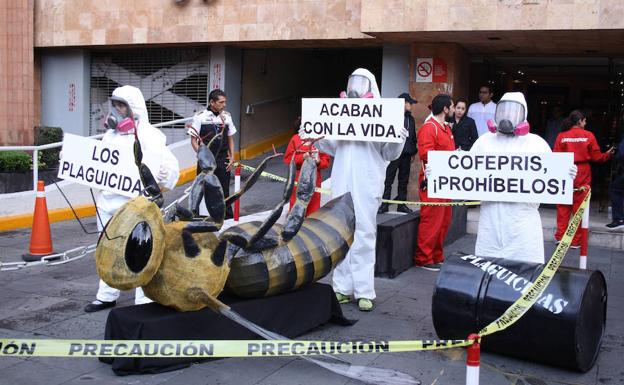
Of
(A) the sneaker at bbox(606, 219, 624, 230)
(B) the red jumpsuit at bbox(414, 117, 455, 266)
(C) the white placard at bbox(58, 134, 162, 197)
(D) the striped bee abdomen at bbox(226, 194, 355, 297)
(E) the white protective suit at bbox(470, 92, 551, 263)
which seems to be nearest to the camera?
(D) the striped bee abdomen at bbox(226, 194, 355, 297)

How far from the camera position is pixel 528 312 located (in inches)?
187

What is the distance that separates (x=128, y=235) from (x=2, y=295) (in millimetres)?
3144

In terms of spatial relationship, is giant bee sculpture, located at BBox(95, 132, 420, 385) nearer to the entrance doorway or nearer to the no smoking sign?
the no smoking sign

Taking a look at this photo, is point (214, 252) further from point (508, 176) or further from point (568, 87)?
point (568, 87)

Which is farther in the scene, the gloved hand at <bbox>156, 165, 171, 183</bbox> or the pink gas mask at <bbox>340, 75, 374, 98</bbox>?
the pink gas mask at <bbox>340, 75, 374, 98</bbox>

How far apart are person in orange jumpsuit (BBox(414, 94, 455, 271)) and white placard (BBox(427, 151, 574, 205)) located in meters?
2.07

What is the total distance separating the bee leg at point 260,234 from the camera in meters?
4.65

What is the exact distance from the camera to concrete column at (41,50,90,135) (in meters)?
17.6

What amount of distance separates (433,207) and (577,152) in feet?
8.93

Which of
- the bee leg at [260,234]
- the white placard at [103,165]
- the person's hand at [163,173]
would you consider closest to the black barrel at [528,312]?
the bee leg at [260,234]

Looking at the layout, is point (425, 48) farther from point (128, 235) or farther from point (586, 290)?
point (128, 235)

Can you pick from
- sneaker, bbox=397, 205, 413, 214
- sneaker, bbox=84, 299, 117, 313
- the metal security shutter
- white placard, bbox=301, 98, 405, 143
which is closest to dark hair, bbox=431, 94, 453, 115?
white placard, bbox=301, 98, 405, 143

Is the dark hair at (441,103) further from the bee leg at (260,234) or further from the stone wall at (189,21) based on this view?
the stone wall at (189,21)

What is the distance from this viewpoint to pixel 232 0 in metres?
14.7
